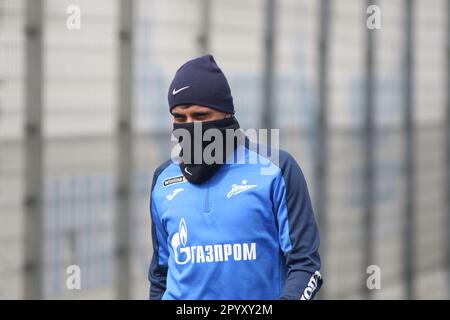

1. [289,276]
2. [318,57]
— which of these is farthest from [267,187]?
[318,57]

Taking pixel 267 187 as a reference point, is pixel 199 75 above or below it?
above

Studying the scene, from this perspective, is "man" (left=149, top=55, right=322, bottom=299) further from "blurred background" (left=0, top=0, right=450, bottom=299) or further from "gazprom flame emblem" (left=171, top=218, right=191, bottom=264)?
"blurred background" (left=0, top=0, right=450, bottom=299)

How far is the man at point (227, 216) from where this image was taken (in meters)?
2.07

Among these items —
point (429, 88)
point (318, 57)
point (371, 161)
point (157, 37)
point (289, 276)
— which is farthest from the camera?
point (429, 88)

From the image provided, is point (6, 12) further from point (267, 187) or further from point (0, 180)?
point (267, 187)

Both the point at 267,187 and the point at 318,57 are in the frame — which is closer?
the point at 267,187

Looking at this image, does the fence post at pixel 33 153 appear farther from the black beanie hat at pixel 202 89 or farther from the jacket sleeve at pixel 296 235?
the jacket sleeve at pixel 296 235

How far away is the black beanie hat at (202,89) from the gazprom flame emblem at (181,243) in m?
0.29

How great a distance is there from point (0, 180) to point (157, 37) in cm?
120

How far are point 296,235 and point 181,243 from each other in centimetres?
29

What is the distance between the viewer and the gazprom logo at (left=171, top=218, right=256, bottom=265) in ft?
6.82

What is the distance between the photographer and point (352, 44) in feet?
20.8

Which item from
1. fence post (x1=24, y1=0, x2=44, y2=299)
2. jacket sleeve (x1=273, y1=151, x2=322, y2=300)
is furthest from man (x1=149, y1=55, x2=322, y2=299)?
fence post (x1=24, y1=0, x2=44, y2=299)
